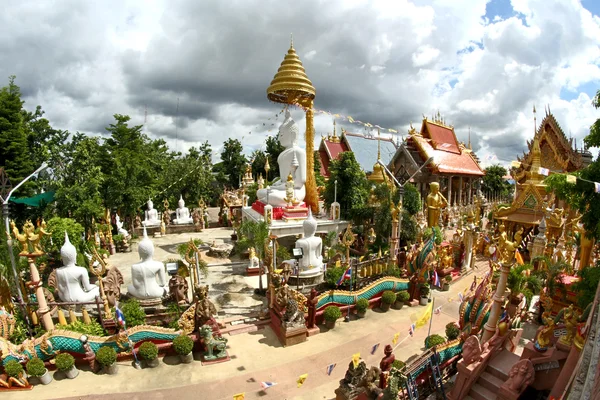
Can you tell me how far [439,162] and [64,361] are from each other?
33.9 meters

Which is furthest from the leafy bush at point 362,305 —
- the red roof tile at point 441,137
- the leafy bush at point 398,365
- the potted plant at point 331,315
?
the red roof tile at point 441,137

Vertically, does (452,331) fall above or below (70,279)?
below

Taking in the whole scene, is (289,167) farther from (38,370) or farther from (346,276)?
(38,370)

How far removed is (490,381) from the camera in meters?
7.77

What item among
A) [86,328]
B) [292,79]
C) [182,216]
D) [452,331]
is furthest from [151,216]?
[452,331]

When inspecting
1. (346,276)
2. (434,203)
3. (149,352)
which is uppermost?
(434,203)

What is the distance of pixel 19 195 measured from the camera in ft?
77.6

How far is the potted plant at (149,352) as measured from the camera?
384 inches

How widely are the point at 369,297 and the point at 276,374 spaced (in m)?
5.25

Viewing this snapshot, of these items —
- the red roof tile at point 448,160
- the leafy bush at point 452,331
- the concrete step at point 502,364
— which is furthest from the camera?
the red roof tile at point 448,160

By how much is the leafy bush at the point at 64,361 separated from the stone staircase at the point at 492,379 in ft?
33.1

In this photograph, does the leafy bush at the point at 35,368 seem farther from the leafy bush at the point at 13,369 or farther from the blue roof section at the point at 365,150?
the blue roof section at the point at 365,150

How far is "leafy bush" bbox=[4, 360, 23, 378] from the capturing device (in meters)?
8.73

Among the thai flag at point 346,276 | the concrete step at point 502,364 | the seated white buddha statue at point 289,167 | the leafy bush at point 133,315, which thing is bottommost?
the concrete step at point 502,364
